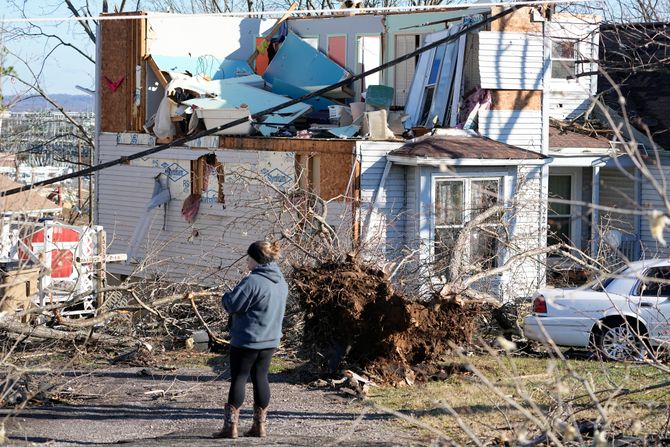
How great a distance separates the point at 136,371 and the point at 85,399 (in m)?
1.58

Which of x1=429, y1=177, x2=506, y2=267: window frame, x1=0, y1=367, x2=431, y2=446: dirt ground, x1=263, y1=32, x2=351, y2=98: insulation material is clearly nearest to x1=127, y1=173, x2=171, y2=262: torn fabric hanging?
x1=263, y1=32, x2=351, y2=98: insulation material

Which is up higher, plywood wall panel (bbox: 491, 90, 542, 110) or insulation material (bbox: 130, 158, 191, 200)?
plywood wall panel (bbox: 491, 90, 542, 110)

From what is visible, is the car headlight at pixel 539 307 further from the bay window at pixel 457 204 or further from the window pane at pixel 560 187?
the window pane at pixel 560 187

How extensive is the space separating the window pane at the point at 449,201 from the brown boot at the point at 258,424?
8.66 m

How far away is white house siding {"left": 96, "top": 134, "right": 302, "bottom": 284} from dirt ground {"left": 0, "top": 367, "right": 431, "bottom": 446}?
5.62 meters

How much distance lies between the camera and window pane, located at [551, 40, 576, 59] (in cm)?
1886

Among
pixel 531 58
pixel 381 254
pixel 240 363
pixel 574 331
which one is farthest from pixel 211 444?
pixel 531 58

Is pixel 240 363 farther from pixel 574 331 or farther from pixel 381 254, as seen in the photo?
pixel 574 331

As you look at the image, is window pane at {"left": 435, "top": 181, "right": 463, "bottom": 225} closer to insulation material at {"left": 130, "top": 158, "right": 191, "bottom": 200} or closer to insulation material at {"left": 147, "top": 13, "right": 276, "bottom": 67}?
insulation material at {"left": 130, "top": 158, "right": 191, "bottom": 200}

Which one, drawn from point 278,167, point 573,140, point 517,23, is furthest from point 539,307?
point 573,140

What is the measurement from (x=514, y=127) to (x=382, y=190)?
9.91 feet

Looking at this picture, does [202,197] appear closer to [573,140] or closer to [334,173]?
[334,173]

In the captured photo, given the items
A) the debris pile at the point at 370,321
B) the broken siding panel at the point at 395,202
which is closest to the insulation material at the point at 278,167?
the broken siding panel at the point at 395,202

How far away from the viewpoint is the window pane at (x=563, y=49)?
18.9m
